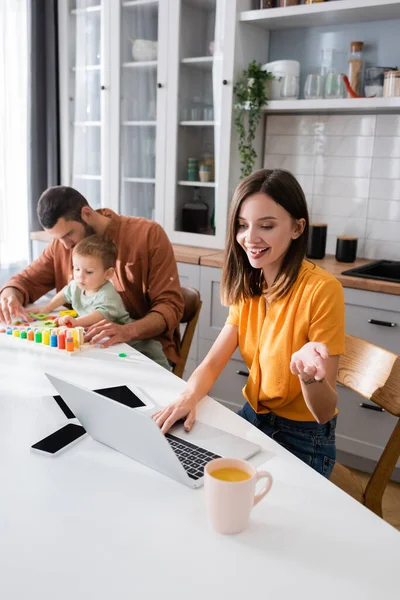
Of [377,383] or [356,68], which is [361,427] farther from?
[356,68]

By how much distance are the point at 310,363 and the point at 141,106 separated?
2.63 m

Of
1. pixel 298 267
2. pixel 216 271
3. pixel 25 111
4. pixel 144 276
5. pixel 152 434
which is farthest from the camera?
pixel 25 111

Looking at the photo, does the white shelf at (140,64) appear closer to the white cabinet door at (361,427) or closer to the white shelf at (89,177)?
the white shelf at (89,177)

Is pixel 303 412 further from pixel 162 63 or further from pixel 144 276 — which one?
pixel 162 63

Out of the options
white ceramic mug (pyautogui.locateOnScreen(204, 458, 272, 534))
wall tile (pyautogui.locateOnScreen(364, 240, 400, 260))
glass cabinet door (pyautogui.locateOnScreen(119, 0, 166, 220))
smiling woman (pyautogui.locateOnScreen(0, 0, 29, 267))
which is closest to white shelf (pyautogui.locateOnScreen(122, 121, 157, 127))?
glass cabinet door (pyautogui.locateOnScreen(119, 0, 166, 220))

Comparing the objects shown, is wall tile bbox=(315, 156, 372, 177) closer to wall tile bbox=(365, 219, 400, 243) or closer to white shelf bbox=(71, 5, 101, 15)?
wall tile bbox=(365, 219, 400, 243)

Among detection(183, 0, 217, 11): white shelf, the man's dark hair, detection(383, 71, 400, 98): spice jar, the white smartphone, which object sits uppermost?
detection(183, 0, 217, 11): white shelf

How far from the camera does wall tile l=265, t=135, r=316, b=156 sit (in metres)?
3.16

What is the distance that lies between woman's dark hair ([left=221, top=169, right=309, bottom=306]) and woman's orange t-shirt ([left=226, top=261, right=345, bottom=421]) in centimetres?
3

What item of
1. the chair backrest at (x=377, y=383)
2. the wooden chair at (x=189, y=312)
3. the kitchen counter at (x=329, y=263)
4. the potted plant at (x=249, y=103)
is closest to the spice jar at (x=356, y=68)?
the potted plant at (x=249, y=103)

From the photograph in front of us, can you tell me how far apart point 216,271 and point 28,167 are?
Result: 4.56 ft

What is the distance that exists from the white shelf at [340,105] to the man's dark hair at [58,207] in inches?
50.9

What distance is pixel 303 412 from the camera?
1.53 meters

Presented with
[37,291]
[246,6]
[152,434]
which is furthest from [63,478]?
[246,6]
